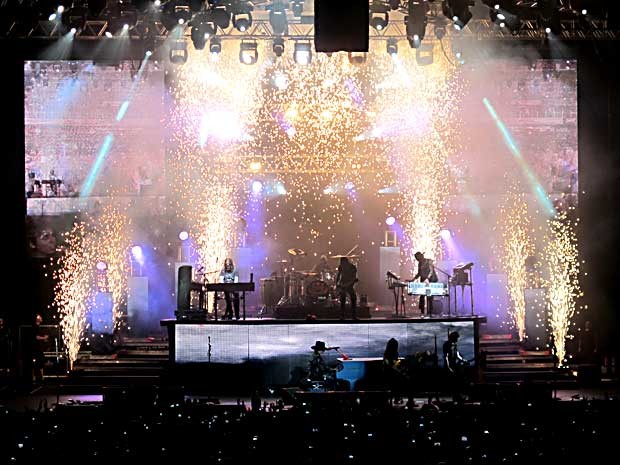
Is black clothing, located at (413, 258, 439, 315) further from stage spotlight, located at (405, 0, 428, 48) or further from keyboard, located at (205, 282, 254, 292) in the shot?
stage spotlight, located at (405, 0, 428, 48)

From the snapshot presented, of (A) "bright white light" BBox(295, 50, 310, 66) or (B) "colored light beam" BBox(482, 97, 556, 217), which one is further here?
(B) "colored light beam" BBox(482, 97, 556, 217)

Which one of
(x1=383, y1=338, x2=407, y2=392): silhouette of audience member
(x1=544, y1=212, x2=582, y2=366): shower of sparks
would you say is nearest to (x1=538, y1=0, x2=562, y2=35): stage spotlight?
(x1=544, y1=212, x2=582, y2=366): shower of sparks

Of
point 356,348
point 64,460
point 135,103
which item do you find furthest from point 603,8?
point 64,460

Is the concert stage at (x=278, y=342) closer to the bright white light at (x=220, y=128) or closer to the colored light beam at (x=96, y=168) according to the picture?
the colored light beam at (x=96, y=168)

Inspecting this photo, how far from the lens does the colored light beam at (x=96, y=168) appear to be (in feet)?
66.3

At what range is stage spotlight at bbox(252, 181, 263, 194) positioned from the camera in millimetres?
21500

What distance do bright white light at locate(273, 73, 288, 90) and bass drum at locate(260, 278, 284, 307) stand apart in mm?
4236

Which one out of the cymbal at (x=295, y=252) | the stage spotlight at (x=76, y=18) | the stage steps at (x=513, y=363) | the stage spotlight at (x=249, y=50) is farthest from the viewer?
the cymbal at (x=295, y=252)

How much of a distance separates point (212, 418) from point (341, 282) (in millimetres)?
7528

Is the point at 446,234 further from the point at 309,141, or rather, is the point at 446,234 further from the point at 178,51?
the point at 178,51

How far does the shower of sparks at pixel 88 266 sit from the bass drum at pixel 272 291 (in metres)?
2.78

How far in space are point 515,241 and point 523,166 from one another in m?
1.45

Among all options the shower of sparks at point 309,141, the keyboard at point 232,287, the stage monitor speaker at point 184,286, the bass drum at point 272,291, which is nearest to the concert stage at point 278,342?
the keyboard at point 232,287

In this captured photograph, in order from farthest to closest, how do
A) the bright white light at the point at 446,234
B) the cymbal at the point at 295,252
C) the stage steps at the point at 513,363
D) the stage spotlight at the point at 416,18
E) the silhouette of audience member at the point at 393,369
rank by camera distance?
the bright white light at the point at 446,234 → the cymbal at the point at 295,252 → the stage steps at the point at 513,363 → the stage spotlight at the point at 416,18 → the silhouette of audience member at the point at 393,369
